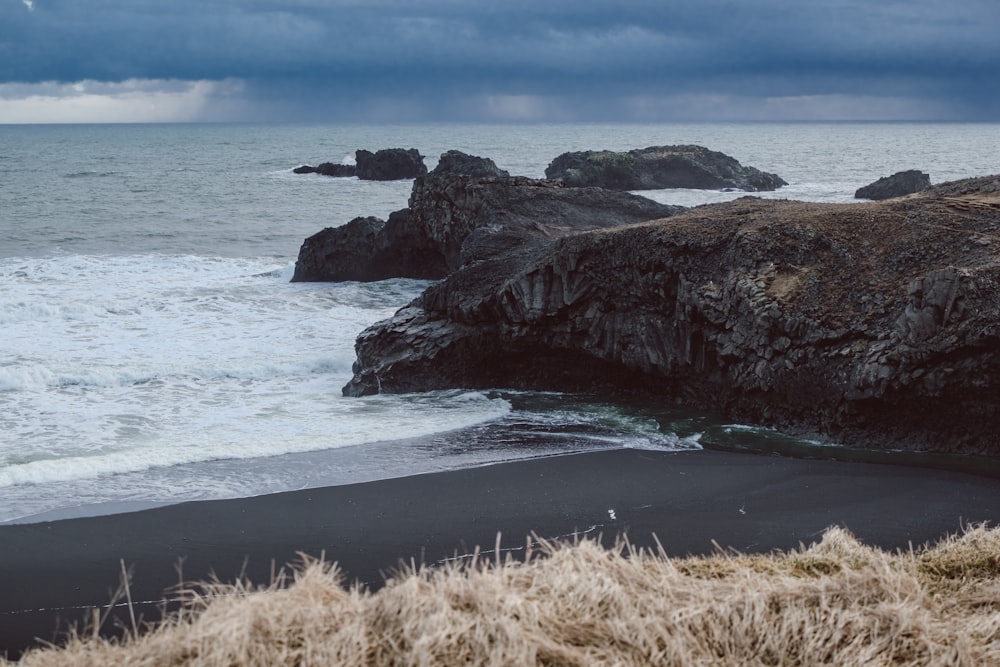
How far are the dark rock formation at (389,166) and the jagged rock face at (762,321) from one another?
64.1 m

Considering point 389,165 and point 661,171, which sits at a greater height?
point 389,165

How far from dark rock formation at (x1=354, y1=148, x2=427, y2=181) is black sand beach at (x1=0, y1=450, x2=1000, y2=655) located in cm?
7068

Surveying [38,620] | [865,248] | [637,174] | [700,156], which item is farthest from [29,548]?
[700,156]

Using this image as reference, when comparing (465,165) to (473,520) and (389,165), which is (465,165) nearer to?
(389,165)

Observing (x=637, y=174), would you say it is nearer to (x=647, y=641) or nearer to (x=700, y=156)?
(x=700, y=156)

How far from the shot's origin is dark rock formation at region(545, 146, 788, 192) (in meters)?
64.9

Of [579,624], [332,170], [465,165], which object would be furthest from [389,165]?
[579,624]

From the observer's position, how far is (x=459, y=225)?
27125mm

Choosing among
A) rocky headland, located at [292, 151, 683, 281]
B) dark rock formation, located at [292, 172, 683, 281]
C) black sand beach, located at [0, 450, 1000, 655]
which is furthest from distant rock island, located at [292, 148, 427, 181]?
black sand beach, located at [0, 450, 1000, 655]

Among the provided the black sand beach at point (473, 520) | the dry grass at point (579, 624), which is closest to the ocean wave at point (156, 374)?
the black sand beach at point (473, 520)

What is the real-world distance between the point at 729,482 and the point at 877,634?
7.70 m

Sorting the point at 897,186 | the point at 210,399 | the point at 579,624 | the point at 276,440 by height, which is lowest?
the point at 276,440

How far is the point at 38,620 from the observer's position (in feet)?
28.1

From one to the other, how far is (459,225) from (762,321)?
1398cm
